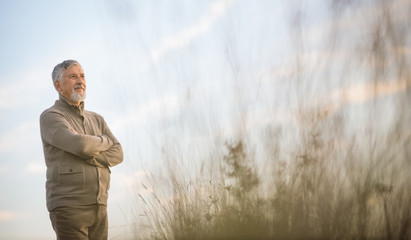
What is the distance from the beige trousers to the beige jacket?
0.13ft

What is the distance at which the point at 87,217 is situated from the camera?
2.54 m

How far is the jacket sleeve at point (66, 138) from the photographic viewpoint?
2498mm

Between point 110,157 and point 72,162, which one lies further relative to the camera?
point 110,157

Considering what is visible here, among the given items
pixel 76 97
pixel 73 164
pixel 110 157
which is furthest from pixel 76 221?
pixel 76 97

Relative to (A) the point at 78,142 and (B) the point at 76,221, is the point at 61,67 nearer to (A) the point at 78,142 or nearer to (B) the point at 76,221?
(A) the point at 78,142

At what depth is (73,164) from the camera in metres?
2.56

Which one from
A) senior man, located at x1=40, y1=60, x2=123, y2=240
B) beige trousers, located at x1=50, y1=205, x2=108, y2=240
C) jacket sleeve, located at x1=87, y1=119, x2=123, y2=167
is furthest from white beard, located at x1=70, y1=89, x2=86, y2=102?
beige trousers, located at x1=50, y1=205, x2=108, y2=240

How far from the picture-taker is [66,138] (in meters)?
2.51

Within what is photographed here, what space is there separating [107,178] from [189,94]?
805 mm

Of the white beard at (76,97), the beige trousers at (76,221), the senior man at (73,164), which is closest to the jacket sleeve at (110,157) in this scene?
the senior man at (73,164)

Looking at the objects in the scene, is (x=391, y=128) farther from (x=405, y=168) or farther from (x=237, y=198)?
(x=237, y=198)

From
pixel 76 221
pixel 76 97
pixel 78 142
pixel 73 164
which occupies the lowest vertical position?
pixel 76 221

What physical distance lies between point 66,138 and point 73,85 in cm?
42

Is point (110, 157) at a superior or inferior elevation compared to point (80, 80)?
inferior
